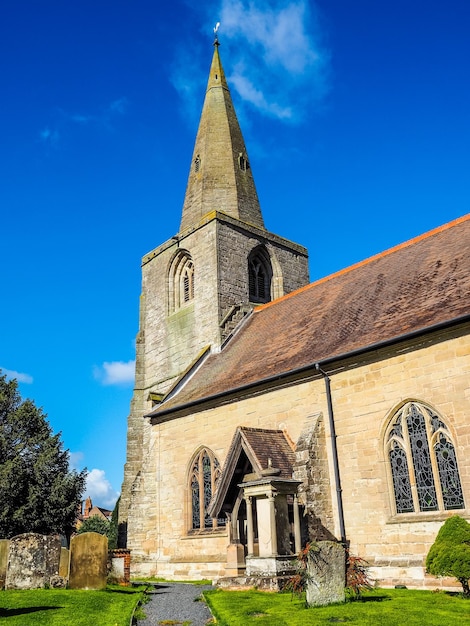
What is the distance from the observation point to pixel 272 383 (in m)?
17.4

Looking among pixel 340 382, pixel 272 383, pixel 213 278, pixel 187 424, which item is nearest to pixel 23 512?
pixel 187 424

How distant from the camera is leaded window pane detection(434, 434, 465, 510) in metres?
12.6

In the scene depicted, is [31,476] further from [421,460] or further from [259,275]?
[421,460]

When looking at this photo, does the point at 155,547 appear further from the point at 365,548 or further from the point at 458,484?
the point at 458,484

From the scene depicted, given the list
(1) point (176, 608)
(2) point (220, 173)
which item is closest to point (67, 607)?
(1) point (176, 608)

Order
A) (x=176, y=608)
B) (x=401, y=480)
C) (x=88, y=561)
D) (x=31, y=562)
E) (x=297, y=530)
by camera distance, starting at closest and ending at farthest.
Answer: (x=176, y=608) < (x=88, y=561) < (x=31, y=562) < (x=401, y=480) < (x=297, y=530)

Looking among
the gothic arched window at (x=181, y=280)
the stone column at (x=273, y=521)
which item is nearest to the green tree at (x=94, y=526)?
the gothic arched window at (x=181, y=280)

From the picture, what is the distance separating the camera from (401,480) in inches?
539

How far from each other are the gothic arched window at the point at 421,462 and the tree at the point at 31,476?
2026 centimetres

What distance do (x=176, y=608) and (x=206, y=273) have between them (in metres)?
16.8

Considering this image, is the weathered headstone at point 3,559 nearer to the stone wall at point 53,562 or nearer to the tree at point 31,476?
the stone wall at point 53,562

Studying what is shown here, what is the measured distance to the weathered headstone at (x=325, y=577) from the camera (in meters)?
10.1

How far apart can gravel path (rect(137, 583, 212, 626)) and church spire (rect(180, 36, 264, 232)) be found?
18.0 metres

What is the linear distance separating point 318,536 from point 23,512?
728 inches
